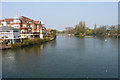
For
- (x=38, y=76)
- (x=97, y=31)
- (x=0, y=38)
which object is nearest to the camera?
(x=38, y=76)

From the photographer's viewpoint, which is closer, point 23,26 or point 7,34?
point 7,34

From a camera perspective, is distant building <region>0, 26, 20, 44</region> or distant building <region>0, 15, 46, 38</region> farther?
distant building <region>0, 15, 46, 38</region>

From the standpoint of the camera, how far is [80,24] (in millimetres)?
126312

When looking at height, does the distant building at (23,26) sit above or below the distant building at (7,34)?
above

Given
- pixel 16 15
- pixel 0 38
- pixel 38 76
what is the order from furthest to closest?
pixel 16 15, pixel 0 38, pixel 38 76

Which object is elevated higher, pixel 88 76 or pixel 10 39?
pixel 10 39

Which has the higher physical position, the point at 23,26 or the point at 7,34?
the point at 23,26

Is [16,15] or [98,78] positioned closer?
[98,78]

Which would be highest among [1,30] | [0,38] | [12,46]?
[1,30]

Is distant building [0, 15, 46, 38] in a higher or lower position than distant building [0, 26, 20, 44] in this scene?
higher

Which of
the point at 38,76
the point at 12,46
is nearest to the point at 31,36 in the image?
the point at 12,46

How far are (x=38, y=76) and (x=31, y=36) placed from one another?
127ft

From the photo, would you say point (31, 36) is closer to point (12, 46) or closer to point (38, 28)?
point (38, 28)

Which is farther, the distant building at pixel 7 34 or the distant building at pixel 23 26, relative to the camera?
the distant building at pixel 23 26
